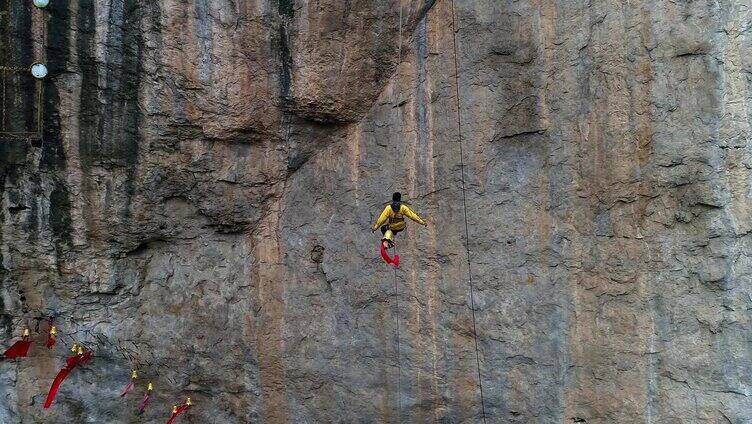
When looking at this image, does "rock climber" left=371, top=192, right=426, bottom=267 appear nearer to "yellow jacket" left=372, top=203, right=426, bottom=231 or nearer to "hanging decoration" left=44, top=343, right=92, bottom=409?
"yellow jacket" left=372, top=203, right=426, bottom=231

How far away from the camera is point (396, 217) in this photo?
4258 mm

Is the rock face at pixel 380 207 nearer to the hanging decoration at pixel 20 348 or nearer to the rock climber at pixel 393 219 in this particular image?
the hanging decoration at pixel 20 348

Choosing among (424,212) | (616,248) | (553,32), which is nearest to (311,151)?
(424,212)

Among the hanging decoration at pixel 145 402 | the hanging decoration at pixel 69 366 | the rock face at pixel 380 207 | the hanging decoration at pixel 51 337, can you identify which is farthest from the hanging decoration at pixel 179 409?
the hanging decoration at pixel 51 337

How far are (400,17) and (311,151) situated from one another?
1279mm

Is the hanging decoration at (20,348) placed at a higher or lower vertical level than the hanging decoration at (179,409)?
higher

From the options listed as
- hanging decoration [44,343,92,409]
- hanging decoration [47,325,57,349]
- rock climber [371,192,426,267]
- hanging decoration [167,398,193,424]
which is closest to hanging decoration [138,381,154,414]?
hanging decoration [167,398,193,424]

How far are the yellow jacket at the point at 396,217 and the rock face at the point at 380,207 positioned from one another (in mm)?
721

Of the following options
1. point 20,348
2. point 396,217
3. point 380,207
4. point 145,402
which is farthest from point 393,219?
point 20,348

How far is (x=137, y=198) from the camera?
5145 mm

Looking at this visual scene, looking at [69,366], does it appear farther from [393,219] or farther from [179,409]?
[393,219]

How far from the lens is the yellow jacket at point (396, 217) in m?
4.21

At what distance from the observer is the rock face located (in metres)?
4.20

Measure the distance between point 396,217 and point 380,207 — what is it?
826mm
